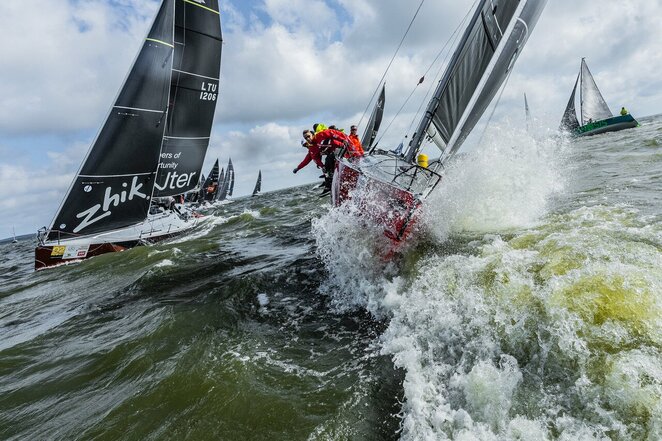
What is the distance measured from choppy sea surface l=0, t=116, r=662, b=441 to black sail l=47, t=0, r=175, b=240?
5.04m

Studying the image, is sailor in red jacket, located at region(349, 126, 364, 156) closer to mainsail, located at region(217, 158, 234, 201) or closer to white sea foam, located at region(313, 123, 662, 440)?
white sea foam, located at region(313, 123, 662, 440)

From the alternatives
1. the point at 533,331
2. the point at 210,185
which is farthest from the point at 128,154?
the point at 210,185

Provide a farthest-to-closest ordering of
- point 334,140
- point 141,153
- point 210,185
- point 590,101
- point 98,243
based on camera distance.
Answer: point 210,185 → point 590,101 → point 141,153 → point 98,243 → point 334,140

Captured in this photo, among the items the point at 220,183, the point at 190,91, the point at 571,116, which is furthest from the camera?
the point at 220,183

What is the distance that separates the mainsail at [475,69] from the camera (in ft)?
18.6

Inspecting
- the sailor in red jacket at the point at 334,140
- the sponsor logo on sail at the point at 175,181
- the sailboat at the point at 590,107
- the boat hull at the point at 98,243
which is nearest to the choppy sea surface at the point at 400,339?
the sailor in red jacket at the point at 334,140

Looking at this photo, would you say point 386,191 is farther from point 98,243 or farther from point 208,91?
point 208,91

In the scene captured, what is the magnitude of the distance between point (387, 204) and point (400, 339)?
220cm

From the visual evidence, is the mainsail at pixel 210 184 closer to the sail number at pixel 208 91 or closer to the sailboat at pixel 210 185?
the sailboat at pixel 210 185

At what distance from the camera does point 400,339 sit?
343 cm

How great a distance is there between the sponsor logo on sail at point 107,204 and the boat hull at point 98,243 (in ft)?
1.51

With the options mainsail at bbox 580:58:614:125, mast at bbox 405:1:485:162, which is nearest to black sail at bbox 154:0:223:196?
mast at bbox 405:1:485:162

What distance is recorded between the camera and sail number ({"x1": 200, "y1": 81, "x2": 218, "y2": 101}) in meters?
16.1

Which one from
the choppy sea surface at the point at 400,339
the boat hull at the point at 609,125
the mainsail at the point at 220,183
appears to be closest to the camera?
the choppy sea surface at the point at 400,339
